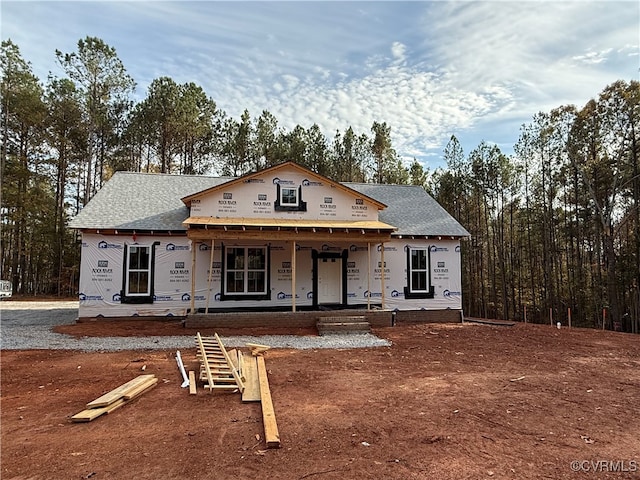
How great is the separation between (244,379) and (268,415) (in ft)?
5.71

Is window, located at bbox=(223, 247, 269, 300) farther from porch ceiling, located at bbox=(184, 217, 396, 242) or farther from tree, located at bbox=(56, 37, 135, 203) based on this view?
tree, located at bbox=(56, 37, 135, 203)

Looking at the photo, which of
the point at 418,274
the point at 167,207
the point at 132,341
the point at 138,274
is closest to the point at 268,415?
the point at 132,341

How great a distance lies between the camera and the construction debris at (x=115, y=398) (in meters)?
4.85

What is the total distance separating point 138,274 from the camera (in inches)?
512

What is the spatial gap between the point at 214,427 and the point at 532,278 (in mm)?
27349

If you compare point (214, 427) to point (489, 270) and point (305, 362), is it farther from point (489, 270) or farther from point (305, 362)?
point (489, 270)

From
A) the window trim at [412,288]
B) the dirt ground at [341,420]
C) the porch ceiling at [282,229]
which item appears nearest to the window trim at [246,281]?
the porch ceiling at [282,229]

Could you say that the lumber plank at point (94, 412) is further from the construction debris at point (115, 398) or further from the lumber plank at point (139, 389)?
the lumber plank at point (139, 389)

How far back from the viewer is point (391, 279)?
14.7 metres

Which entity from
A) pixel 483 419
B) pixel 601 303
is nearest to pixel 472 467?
pixel 483 419

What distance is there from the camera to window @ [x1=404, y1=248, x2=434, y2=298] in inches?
583

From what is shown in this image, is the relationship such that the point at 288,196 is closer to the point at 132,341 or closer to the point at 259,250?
the point at 259,250

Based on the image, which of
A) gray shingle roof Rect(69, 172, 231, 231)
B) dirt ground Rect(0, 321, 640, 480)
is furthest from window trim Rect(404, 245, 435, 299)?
gray shingle roof Rect(69, 172, 231, 231)

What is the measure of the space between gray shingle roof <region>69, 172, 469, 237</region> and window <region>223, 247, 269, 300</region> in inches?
83.0
